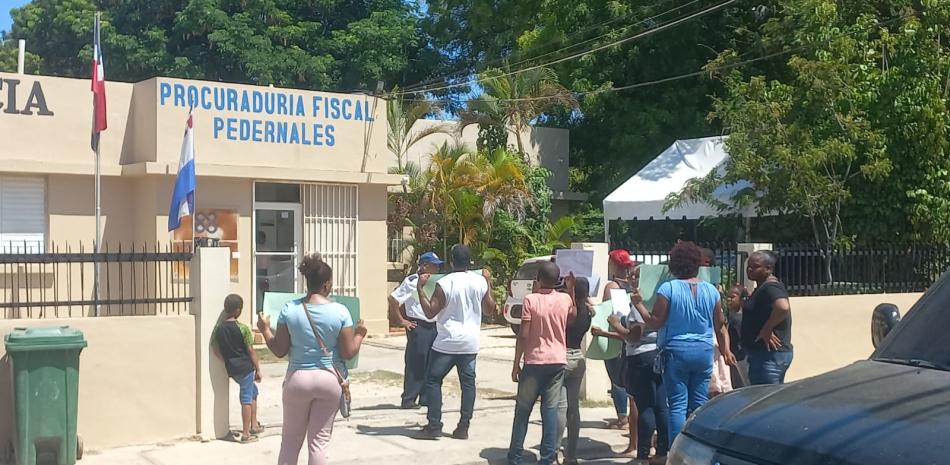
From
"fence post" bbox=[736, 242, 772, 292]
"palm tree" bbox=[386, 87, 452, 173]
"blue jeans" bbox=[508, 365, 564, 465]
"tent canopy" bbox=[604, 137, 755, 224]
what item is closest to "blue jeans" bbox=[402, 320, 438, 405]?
"blue jeans" bbox=[508, 365, 564, 465]

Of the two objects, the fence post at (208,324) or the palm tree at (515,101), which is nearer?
the fence post at (208,324)

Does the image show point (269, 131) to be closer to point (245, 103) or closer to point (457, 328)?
point (245, 103)

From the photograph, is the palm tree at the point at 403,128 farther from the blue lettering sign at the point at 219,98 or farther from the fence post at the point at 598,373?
the fence post at the point at 598,373

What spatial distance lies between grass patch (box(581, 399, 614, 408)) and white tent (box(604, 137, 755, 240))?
6.84 m

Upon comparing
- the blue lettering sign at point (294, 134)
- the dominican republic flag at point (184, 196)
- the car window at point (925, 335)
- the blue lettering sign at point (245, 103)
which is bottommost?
the car window at point (925, 335)

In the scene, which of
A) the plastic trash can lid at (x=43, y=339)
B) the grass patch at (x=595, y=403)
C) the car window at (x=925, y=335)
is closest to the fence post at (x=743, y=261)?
the grass patch at (x=595, y=403)

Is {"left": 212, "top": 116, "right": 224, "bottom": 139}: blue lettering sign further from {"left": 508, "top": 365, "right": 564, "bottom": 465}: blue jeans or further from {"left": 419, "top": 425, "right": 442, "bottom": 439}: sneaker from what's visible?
{"left": 508, "top": 365, "right": 564, "bottom": 465}: blue jeans

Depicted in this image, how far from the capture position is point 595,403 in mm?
10695

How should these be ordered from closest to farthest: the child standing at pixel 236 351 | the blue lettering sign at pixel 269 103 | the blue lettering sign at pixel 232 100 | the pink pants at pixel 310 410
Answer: the pink pants at pixel 310 410, the child standing at pixel 236 351, the blue lettering sign at pixel 232 100, the blue lettering sign at pixel 269 103

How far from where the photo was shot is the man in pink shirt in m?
7.46

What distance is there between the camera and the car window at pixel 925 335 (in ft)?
13.6

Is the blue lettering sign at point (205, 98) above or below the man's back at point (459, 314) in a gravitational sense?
above

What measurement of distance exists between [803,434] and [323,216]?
13.6m

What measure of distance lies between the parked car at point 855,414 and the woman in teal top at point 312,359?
282cm
